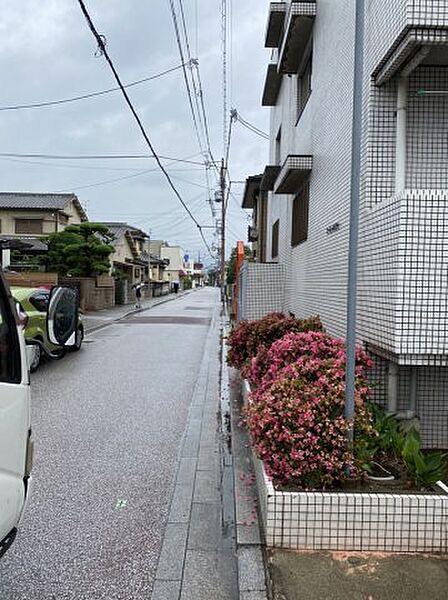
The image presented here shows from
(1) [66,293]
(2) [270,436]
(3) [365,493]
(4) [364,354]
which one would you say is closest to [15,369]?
(2) [270,436]

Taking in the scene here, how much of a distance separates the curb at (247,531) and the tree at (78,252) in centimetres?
2238

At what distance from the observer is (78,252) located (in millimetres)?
27172

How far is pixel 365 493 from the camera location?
346 cm

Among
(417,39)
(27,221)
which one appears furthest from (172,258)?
(417,39)

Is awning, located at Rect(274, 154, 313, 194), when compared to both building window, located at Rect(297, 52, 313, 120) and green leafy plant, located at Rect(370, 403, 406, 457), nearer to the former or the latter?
building window, located at Rect(297, 52, 313, 120)

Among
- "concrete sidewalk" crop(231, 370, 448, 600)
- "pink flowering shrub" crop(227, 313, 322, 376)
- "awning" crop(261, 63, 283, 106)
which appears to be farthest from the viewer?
"awning" crop(261, 63, 283, 106)

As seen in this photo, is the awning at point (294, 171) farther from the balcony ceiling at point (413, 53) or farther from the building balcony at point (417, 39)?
the building balcony at point (417, 39)

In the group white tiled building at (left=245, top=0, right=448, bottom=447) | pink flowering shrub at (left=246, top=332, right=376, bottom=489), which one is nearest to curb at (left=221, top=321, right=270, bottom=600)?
pink flowering shrub at (left=246, top=332, right=376, bottom=489)

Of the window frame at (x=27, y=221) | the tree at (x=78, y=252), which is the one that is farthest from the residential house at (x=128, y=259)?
the tree at (x=78, y=252)

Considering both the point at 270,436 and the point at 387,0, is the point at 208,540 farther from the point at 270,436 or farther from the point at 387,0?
the point at 387,0

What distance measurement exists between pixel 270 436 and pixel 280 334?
4.02 m

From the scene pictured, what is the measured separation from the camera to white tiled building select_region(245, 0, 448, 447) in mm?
4234

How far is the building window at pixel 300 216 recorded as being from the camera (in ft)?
30.1

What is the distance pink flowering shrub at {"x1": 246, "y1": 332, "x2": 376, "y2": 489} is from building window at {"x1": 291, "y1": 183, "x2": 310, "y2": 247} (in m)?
5.22
